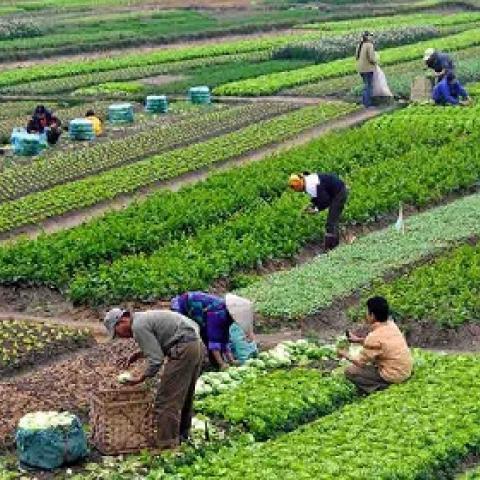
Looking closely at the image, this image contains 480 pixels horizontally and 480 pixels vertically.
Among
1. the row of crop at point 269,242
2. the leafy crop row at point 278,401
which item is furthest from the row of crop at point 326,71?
the leafy crop row at point 278,401

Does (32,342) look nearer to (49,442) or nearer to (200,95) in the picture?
(49,442)

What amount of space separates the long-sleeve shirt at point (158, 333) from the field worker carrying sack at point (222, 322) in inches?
57.5

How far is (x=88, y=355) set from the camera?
17.1 meters

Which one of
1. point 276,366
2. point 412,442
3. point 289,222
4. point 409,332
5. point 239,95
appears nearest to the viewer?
point 412,442

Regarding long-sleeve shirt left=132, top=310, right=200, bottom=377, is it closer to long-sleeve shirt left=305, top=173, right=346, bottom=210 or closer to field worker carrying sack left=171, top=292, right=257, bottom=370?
field worker carrying sack left=171, top=292, right=257, bottom=370

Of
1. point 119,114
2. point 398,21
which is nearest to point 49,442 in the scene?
point 119,114

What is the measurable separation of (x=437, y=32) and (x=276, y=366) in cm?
3759

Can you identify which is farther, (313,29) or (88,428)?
(313,29)

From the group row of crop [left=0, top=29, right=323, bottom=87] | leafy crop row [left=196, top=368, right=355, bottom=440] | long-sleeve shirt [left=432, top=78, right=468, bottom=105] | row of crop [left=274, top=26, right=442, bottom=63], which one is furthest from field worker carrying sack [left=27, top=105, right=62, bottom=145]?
leafy crop row [left=196, top=368, right=355, bottom=440]

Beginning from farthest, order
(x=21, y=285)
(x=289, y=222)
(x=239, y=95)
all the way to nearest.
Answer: (x=239, y=95)
(x=289, y=222)
(x=21, y=285)

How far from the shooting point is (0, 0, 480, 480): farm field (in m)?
13.9

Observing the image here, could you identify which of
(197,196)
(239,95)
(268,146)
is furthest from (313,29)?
(197,196)

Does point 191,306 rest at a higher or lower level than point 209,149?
higher

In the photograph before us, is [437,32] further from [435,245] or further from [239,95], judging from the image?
[435,245]
